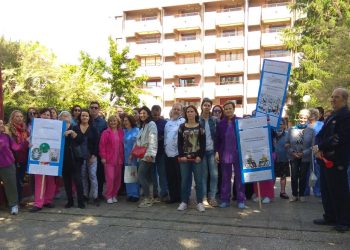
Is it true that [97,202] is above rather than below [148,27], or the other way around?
below

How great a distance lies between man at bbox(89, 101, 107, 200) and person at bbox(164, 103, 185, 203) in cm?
151

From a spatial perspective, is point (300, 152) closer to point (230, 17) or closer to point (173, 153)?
point (173, 153)

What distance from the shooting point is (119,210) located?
22.2 feet

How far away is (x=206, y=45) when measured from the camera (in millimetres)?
44094

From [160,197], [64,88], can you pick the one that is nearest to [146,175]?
[160,197]

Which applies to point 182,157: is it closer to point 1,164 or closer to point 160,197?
point 160,197

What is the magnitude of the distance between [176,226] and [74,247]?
1634 millimetres

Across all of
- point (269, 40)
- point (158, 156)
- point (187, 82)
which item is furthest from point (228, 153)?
point (187, 82)

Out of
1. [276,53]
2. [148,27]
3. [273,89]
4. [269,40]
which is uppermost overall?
[148,27]

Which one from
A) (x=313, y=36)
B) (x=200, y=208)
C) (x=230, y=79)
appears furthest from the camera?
(x=230, y=79)

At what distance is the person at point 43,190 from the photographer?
6.78 metres

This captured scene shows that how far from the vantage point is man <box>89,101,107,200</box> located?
25.4 feet

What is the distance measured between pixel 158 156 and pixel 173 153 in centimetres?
55

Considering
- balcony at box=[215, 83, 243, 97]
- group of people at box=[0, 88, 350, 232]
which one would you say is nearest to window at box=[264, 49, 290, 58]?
balcony at box=[215, 83, 243, 97]
